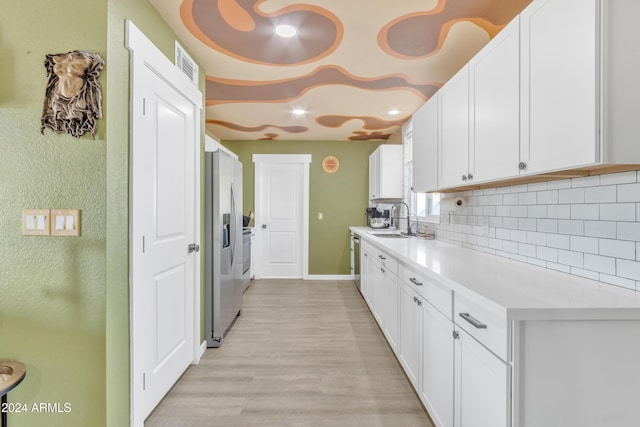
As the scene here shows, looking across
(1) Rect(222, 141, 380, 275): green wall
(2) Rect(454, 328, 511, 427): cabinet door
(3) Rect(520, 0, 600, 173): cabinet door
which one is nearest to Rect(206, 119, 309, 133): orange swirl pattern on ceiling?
(1) Rect(222, 141, 380, 275): green wall

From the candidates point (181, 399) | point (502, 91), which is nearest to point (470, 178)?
point (502, 91)

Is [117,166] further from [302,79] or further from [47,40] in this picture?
[302,79]

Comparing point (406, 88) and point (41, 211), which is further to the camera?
point (406, 88)

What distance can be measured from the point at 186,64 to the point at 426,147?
2.03 meters

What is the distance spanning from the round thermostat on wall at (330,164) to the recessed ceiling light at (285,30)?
3.38 metres

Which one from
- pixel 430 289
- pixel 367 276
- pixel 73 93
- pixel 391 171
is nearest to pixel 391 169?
pixel 391 171

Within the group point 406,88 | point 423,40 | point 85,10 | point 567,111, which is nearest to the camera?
point 567,111

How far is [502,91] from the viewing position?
5.22ft

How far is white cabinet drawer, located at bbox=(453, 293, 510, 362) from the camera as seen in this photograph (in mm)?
1074

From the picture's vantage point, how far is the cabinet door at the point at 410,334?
1.93 m

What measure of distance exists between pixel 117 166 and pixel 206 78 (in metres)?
1.77

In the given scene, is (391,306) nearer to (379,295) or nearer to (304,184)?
(379,295)

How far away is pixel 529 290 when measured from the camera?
4.09 feet

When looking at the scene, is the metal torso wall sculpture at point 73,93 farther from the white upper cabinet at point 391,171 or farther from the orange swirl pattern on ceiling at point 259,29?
the white upper cabinet at point 391,171
